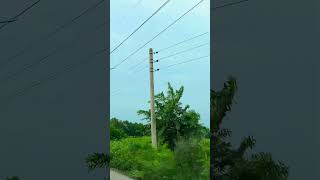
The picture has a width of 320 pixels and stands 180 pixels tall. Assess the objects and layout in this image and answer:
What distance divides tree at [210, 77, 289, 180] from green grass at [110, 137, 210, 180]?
1.70 metres

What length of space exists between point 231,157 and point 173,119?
5216 mm

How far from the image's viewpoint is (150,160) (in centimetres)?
980

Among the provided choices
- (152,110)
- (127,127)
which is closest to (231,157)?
(152,110)

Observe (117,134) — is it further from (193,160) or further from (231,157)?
(231,157)

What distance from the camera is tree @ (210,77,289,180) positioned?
5.56 m

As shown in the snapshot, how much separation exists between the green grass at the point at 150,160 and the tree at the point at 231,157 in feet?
5.58

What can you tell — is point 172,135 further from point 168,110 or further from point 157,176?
point 157,176

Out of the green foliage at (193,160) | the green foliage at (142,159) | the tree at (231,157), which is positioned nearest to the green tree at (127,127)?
the green foliage at (142,159)

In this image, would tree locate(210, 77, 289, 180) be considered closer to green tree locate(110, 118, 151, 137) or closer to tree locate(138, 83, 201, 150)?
tree locate(138, 83, 201, 150)

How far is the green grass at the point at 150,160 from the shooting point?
25.6 feet
